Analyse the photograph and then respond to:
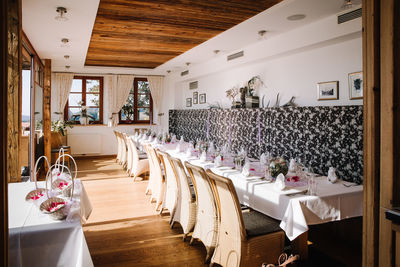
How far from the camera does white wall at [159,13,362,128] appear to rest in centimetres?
421

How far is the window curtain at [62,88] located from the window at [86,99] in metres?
0.32

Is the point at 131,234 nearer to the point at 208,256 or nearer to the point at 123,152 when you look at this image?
the point at 208,256

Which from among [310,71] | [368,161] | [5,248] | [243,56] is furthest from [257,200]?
[243,56]

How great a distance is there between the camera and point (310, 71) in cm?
500

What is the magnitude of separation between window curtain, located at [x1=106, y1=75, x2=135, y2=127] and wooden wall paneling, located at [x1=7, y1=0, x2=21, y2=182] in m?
6.37

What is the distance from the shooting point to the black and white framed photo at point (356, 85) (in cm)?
410

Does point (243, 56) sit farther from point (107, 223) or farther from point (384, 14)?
point (384, 14)

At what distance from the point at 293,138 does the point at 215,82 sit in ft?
12.7

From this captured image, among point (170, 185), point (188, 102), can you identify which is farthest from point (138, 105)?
point (170, 185)

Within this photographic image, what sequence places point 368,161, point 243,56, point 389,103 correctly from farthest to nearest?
1. point 243,56
2. point 368,161
3. point 389,103

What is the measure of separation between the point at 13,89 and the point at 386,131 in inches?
164

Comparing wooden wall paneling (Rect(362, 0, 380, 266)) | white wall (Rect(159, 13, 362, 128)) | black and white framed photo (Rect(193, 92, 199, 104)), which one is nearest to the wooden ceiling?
white wall (Rect(159, 13, 362, 128))

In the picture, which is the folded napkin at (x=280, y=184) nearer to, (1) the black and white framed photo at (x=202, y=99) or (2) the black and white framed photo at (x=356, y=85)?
(2) the black and white framed photo at (x=356, y=85)

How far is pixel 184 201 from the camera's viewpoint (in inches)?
140
